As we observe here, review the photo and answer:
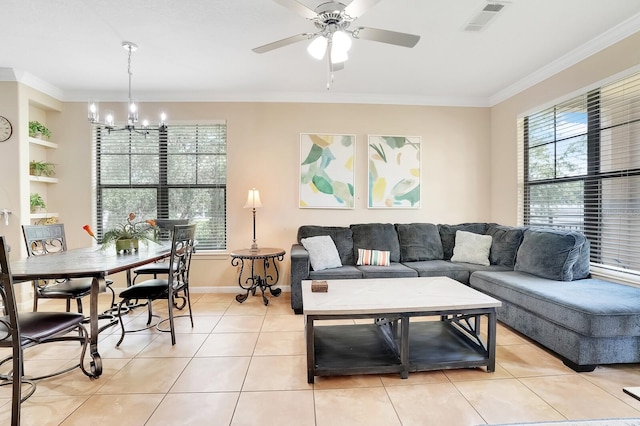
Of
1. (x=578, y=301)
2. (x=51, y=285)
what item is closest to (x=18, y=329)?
(x=51, y=285)

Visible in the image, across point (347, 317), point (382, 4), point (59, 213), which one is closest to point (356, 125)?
point (382, 4)

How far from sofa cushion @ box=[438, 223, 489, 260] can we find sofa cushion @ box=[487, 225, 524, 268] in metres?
0.29

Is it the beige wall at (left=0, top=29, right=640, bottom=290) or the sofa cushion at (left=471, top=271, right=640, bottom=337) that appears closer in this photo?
the sofa cushion at (left=471, top=271, right=640, bottom=337)

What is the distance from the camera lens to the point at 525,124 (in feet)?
12.8

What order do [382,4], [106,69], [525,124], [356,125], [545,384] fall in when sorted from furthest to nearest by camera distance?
[356,125], [525,124], [106,69], [382,4], [545,384]

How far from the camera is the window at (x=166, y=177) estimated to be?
165 inches

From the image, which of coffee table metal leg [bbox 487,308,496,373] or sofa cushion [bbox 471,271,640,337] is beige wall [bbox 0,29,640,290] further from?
coffee table metal leg [bbox 487,308,496,373]

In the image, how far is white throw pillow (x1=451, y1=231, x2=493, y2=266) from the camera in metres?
3.77

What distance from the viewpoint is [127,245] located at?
2.68 metres

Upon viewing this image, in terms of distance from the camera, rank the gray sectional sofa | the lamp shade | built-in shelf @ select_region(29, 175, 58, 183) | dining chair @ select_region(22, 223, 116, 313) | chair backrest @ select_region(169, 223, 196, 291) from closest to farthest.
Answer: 1. the gray sectional sofa
2. dining chair @ select_region(22, 223, 116, 313)
3. chair backrest @ select_region(169, 223, 196, 291)
4. built-in shelf @ select_region(29, 175, 58, 183)
5. the lamp shade

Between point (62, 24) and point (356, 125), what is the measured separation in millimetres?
3190

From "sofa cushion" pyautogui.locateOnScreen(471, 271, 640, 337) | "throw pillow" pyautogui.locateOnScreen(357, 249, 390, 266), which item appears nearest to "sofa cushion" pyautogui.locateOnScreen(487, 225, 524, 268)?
"sofa cushion" pyautogui.locateOnScreen(471, 271, 640, 337)

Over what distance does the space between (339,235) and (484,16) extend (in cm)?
263

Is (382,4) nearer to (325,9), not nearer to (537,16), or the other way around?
(325,9)
